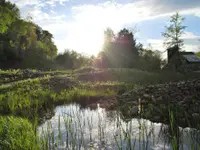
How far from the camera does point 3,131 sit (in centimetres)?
516

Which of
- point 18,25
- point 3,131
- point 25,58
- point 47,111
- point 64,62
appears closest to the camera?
point 3,131

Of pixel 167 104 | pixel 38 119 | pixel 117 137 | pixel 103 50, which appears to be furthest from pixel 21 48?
pixel 117 137

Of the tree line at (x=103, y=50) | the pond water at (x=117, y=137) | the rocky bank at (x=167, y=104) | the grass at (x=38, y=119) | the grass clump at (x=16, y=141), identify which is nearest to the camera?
the grass clump at (x=16, y=141)

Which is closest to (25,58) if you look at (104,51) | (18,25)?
(18,25)

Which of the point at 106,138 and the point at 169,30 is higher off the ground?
the point at 169,30

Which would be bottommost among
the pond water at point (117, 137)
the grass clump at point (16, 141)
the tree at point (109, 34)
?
the pond water at point (117, 137)

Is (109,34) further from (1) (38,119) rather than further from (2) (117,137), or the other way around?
(2) (117,137)

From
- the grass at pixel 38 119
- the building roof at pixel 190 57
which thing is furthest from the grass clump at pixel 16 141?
the building roof at pixel 190 57

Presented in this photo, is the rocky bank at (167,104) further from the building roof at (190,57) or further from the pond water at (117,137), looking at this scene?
the building roof at (190,57)

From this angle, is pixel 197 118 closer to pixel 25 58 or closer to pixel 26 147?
pixel 26 147

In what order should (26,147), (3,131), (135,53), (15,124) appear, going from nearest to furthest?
(26,147) → (3,131) → (15,124) → (135,53)

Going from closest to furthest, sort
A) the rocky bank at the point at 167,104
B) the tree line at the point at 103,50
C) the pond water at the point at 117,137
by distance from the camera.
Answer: the pond water at the point at 117,137 → the rocky bank at the point at 167,104 → the tree line at the point at 103,50

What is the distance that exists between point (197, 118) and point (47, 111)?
609 centimetres

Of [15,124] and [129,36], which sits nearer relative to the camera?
[15,124]
